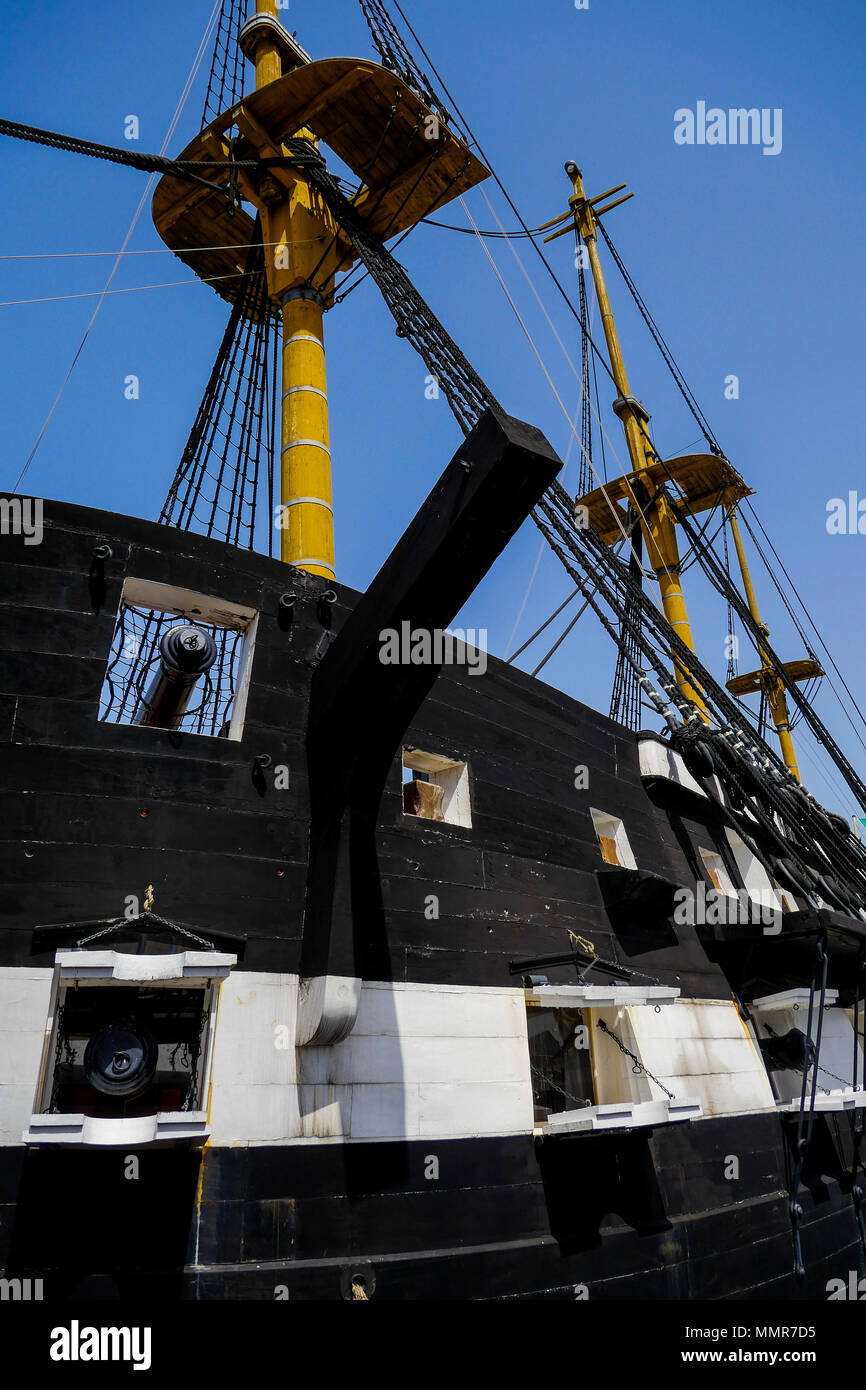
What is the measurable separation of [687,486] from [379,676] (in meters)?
24.8

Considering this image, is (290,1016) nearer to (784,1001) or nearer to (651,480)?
(784,1001)

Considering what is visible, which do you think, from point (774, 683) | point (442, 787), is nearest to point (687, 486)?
point (774, 683)

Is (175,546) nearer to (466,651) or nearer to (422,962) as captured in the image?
(466,651)

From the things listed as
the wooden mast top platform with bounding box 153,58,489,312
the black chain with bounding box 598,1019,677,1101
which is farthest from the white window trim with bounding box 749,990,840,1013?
the wooden mast top platform with bounding box 153,58,489,312

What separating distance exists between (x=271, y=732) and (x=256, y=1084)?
110 inches

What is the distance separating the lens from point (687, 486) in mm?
28797

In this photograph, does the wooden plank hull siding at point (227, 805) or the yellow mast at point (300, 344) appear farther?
the yellow mast at point (300, 344)

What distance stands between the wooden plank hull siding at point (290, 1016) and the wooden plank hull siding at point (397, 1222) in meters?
0.02

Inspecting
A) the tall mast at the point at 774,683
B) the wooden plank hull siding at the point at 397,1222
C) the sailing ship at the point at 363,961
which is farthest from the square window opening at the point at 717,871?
the tall mast at the point at 774,683

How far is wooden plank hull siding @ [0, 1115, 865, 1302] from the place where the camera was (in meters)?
5.41

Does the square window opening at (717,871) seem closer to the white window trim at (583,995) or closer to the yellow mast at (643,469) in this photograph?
the white window trim at (583,995)

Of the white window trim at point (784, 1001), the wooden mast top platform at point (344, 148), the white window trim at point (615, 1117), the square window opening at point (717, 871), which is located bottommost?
the white window trim at point (615, 1117)

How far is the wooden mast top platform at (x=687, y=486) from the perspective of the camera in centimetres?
2673

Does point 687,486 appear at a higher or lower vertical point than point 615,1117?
higher
